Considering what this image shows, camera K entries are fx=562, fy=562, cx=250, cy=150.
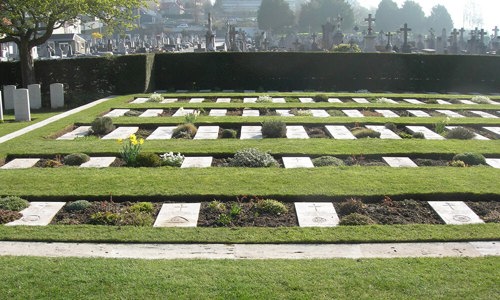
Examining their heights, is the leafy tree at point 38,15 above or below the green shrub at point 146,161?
above

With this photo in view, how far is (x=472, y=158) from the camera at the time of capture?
1095cm

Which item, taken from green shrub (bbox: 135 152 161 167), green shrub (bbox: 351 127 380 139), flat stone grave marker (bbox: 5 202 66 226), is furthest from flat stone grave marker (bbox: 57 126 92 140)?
green shrub (bbox: 351 127 380 139)

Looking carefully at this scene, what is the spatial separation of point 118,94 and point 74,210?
54.7 feet

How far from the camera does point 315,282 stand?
5.42 m

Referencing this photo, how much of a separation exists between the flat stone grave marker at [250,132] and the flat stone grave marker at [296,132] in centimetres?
73

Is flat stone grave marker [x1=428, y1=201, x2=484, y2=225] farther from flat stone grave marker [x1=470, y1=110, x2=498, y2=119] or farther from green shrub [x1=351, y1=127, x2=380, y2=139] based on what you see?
flat stone grave marker [x1=470, y1=110, x2=498, y2=119]

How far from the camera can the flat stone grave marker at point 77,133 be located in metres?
13.9

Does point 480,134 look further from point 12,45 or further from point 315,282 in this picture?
point 12,45

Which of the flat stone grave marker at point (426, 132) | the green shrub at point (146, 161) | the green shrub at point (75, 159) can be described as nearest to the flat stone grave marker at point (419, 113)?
the flat stone grave marker at point (426, 132)

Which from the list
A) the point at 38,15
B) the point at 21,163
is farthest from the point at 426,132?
the point at 38,15

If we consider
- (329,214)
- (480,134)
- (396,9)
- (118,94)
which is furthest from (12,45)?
(396,9)

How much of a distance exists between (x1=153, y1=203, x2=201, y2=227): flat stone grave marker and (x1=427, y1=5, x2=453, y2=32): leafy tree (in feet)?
358

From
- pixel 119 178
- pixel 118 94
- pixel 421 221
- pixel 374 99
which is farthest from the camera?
pixel 118 94

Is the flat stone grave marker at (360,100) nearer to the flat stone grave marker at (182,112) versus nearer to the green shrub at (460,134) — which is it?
the flat stone grave marker at (182,112)
